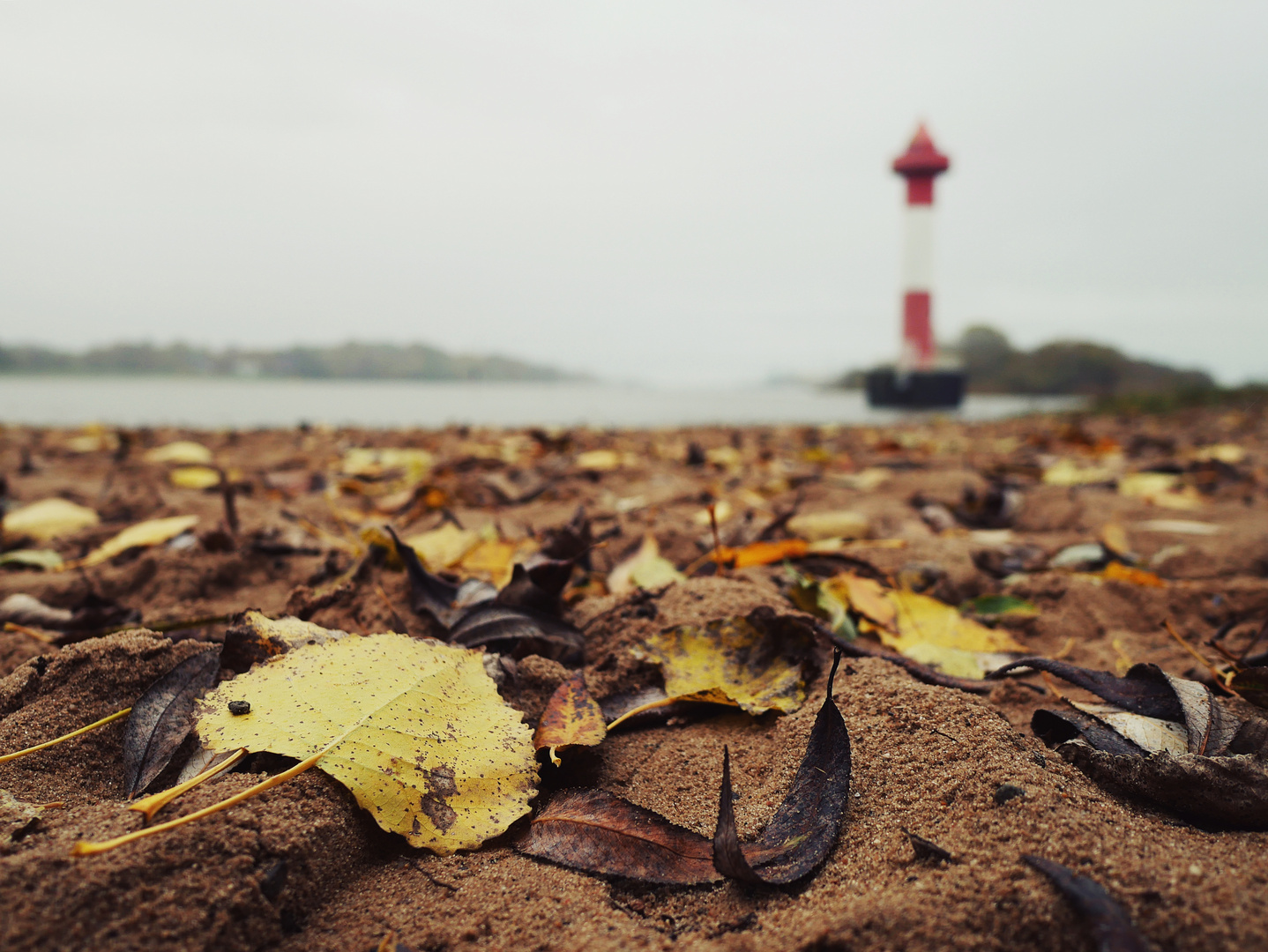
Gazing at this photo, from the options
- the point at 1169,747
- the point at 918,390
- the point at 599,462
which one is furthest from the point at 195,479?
the point at 918,390

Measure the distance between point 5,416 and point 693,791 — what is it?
30.4 ft

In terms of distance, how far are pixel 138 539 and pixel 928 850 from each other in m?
1.67

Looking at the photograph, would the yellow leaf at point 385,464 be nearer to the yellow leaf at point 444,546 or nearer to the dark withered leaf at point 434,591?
the yellow leaf at point 444,546

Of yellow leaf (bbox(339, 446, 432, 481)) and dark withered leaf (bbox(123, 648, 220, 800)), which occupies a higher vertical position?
yellow leaf (bbox(339, 446, 432, 481))

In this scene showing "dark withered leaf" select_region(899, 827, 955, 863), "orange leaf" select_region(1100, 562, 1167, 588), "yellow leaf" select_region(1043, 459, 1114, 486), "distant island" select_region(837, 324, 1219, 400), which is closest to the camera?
"dark withered leaf" select_region(899, 827, 955, 863)

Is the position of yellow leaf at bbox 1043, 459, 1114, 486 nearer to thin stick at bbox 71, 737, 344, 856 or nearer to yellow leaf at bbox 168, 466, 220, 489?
thin stick at bbox 71, 737, 344, 856

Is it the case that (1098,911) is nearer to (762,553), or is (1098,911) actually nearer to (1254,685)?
(1254,685)

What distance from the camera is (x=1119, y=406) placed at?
1038 cm

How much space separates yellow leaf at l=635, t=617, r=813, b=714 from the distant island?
25.2 m

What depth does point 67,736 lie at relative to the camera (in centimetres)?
71

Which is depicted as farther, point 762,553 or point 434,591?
point 762,553

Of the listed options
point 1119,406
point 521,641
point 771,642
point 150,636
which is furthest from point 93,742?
point 1119,406

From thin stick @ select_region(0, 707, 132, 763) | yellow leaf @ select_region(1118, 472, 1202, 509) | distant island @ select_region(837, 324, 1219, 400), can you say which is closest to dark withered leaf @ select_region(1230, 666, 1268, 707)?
thin stick @ select_region(0, 707, 132, 763)

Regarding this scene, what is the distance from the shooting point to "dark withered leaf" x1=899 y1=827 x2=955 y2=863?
60 centimetres
